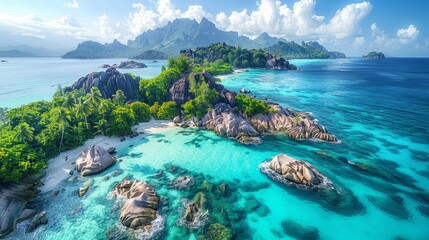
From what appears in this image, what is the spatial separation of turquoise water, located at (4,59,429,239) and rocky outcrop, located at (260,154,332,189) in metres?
1.60

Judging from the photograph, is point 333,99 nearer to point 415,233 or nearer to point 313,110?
point 313,110

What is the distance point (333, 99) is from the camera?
10319cm

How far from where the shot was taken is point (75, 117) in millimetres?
58094

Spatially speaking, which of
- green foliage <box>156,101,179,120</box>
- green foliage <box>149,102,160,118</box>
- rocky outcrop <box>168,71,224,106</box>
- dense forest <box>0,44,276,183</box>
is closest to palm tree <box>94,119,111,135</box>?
dense forest <box>0,44,276,183</box>

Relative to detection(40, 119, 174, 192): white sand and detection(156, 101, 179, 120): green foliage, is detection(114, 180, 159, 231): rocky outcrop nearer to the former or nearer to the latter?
detection(40, 119, 174, 192): white sand

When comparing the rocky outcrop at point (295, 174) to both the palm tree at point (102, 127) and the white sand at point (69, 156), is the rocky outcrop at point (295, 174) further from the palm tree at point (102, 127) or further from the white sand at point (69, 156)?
the palm tree at point (102, 127)

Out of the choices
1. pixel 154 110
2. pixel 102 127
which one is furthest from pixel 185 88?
pixel 102 127

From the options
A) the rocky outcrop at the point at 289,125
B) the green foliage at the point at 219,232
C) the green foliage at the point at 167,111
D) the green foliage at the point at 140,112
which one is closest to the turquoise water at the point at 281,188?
the green foliage at the point at 219,232

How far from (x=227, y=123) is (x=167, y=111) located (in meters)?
22.4

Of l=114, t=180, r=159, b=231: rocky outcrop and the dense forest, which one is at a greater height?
the dense forest

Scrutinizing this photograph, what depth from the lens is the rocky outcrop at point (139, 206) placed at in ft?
98.5

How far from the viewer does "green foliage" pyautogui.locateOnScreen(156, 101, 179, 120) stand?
7225 centimetres

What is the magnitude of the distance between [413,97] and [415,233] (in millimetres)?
103197

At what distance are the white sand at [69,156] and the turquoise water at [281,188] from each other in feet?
8.90
